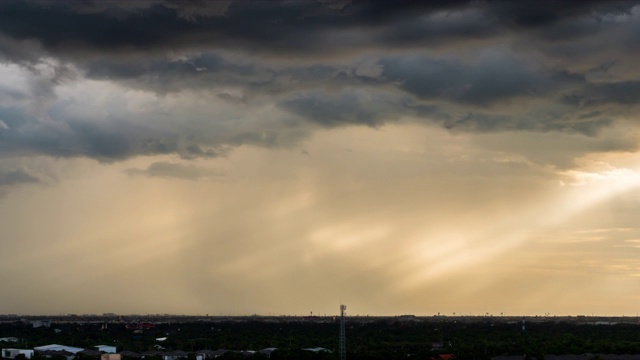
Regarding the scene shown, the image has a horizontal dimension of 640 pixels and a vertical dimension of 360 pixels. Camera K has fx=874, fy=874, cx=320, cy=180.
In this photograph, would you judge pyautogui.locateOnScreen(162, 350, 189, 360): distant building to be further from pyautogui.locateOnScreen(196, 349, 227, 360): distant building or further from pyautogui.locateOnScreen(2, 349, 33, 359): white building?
pyautogui.locateOnScreen(2, 349, 33, 359): white building

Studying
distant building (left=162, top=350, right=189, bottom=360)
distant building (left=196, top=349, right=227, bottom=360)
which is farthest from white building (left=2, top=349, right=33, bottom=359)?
distant building (left=196, top=349, right=227, bottom=360)

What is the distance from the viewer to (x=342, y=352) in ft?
384

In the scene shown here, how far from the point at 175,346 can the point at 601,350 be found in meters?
88.8

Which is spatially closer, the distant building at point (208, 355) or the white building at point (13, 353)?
the distant building at point (208, 355)

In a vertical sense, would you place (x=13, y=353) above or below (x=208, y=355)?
above

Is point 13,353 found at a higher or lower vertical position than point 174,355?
higher

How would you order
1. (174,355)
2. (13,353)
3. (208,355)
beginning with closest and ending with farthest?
(208,355), (13,353), (174,355)

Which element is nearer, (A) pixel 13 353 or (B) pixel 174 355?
(A) pixel 13 353

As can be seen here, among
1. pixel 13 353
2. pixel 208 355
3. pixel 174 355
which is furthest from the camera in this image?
pixel 174 355

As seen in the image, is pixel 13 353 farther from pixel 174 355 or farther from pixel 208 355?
pixel 208 355

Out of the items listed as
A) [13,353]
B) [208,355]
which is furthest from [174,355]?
[13,353]

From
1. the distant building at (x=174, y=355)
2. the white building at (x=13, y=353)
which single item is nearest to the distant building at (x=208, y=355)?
the distant building at (x=174, y=355)

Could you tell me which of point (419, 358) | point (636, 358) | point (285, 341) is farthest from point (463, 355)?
point (285, 341)

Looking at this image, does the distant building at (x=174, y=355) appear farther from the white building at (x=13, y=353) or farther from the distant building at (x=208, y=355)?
the white building at (x=13, y=353)
